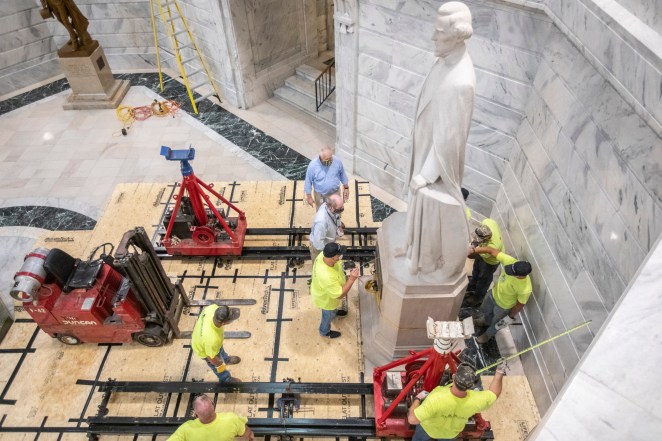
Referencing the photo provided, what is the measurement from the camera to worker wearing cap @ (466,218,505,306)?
5207mm

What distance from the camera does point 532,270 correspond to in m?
5.20

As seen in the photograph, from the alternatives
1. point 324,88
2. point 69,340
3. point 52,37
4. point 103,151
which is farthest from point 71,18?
point 69,340

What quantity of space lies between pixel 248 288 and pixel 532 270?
12.4ft

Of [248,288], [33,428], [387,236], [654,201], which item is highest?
[654,201]

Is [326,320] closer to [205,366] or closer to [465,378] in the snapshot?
[205,366]

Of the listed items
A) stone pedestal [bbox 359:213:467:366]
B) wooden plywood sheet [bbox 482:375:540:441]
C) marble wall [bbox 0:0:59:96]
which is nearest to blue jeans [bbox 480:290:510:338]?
wooden plywood sheet [bbox 482:375:540:441]

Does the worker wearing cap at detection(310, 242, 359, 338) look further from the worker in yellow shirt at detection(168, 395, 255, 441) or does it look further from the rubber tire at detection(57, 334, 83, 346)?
the rubber tire at detection(57, 334, 83, 346)

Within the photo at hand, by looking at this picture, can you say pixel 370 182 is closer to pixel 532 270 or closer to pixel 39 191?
pixel 532 270

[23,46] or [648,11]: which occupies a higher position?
[648,11]


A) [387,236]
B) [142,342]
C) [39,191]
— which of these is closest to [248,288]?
[142,342]

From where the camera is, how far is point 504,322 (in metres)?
5.50

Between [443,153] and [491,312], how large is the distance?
276cm

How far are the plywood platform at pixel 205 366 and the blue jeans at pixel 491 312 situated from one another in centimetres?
65

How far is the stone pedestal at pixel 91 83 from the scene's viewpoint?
9.89 m
